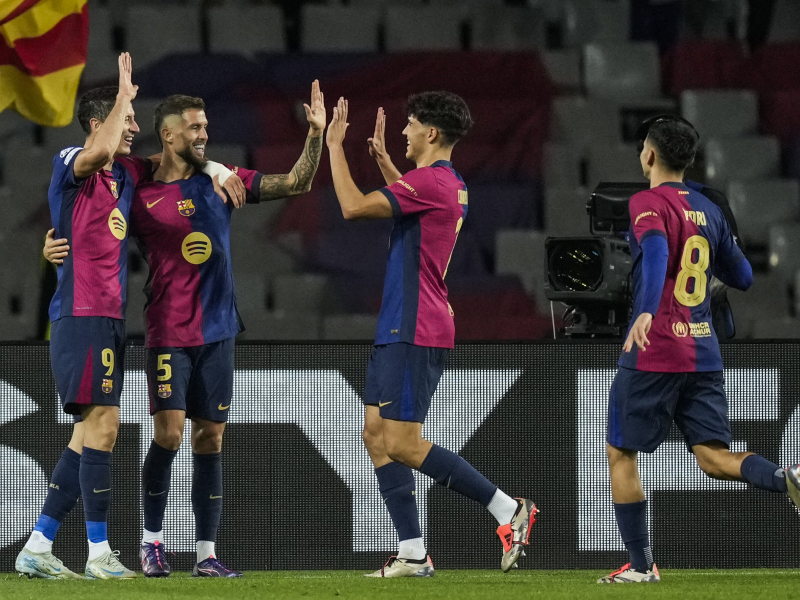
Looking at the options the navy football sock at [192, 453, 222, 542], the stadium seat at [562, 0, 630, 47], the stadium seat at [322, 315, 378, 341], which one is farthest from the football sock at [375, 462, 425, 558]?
the stadium seat at [562, 0, 630, 47]

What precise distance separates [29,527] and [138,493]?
0.48m

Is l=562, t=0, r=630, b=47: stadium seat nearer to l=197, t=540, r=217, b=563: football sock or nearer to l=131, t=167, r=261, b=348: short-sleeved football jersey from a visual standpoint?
l=131, t=167, r=261, b=348: short-sleeved football jersey

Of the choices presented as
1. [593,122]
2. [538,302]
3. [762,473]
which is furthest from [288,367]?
[593,122]

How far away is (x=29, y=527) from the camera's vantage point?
5.31 meters

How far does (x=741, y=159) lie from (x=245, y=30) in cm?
385

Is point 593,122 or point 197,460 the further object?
point 593,122

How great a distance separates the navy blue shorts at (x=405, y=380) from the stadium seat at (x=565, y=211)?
410cm

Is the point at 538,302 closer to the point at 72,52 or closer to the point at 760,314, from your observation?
the point at 760,314

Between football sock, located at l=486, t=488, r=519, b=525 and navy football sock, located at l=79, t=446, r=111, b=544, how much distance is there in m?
1.41

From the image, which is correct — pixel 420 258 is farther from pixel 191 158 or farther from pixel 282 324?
pixel 282 324

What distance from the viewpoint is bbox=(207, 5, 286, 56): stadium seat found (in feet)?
31.9

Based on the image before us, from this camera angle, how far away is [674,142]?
14.6ft

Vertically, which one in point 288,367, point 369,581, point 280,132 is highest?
point 280,132

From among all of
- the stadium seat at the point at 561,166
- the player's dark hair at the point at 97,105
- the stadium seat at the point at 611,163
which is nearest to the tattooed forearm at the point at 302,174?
the player's dark hair at the point at 97,105
